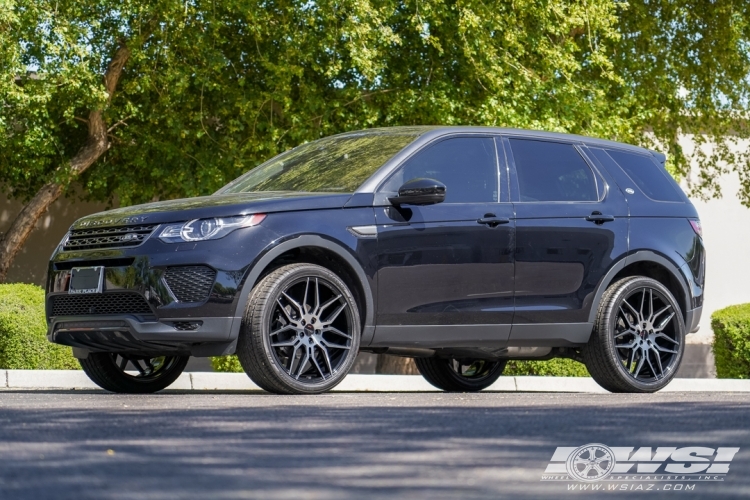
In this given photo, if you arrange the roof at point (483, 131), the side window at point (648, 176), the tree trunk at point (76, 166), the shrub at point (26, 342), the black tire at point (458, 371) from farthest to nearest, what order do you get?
the tree trunk at point (76, 166)
the shrub at point (26, 342)
the black tire at point (458, 371)
the side window at point (648, 176)
the roof at point (483, 131)

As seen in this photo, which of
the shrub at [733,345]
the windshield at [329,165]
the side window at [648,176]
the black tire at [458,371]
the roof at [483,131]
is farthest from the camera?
the shrub at [733,345]

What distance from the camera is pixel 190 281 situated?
7.73 meters

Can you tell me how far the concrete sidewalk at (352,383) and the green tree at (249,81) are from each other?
4089mm

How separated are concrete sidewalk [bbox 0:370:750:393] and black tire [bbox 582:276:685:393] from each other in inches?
102

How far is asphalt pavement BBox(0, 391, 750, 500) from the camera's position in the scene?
397 cm

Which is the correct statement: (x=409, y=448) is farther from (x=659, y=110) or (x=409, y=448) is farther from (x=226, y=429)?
(x=659, y=110)

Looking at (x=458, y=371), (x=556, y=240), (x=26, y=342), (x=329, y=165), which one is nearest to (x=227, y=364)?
(x=26, y=342)

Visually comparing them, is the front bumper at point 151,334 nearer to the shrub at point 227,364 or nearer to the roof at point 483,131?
the roof at point 483,131

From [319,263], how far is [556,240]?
1842 mm

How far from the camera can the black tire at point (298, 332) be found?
307 inches

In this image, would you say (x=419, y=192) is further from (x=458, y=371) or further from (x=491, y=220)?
(x=458, y=371)

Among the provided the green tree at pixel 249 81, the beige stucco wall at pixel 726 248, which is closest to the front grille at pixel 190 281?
the green tree at pixel 249 81

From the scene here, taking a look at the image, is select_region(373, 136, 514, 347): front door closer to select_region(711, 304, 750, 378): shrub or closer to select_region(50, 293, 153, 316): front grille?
select_region(50, 293, 153, 316): front grille

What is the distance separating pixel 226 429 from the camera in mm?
5395
